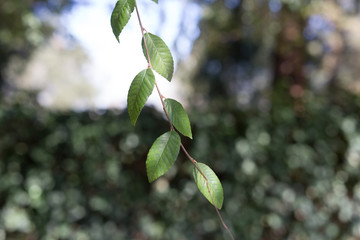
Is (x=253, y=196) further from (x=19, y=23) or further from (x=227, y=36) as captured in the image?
(x=19, y=23)

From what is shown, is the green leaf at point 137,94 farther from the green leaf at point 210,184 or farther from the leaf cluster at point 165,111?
the green leaf at point 210,184

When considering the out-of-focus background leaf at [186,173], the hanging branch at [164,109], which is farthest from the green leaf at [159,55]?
the out-of-focus background leaf at [186,173]

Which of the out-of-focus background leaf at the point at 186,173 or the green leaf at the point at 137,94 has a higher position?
the green leaf at the point at 137,94

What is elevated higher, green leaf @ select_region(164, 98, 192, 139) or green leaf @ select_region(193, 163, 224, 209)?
green leaf @ select_region(164, 98, 192, 139)

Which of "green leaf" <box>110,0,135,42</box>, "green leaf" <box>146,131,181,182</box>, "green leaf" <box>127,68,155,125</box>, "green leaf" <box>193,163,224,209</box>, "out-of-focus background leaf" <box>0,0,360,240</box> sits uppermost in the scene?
"green leaf" <box>110,0,135,42</box>

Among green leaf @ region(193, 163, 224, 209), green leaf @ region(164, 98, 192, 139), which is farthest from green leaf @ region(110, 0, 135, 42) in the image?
green leaf @ region(193, 163, 224, 209)

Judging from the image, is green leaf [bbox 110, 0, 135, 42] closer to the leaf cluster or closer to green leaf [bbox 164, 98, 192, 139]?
the leaf cluster

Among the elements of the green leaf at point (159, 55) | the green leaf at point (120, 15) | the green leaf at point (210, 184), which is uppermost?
the green leaf at point (120, 15)

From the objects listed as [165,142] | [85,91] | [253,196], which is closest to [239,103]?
[253,196]
